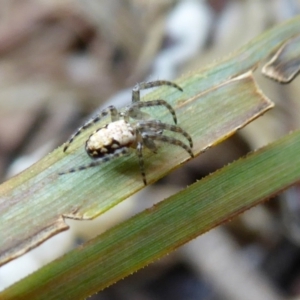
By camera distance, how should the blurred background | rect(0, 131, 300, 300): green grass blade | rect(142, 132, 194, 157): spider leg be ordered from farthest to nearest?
the blurred background
rect(142, 132, 194, 157): spider leg
rect(0, 131, 300, 300): green grass blade

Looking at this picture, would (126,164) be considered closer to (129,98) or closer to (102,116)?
(102,116)

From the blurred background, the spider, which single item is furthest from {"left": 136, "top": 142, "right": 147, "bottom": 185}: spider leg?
the blurred background

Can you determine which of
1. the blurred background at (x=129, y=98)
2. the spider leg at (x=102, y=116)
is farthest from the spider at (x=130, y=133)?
the blurred background at (x=129, y=98)

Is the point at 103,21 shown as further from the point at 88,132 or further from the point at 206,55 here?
the point at 88,132

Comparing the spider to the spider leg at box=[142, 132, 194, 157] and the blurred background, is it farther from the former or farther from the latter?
the blurred background

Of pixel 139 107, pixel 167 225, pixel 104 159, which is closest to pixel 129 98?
pixel 139 107

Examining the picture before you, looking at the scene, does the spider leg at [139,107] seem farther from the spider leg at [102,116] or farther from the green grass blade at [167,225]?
the green grass blade at [167,225]

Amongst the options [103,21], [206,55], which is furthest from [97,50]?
[206,55]
